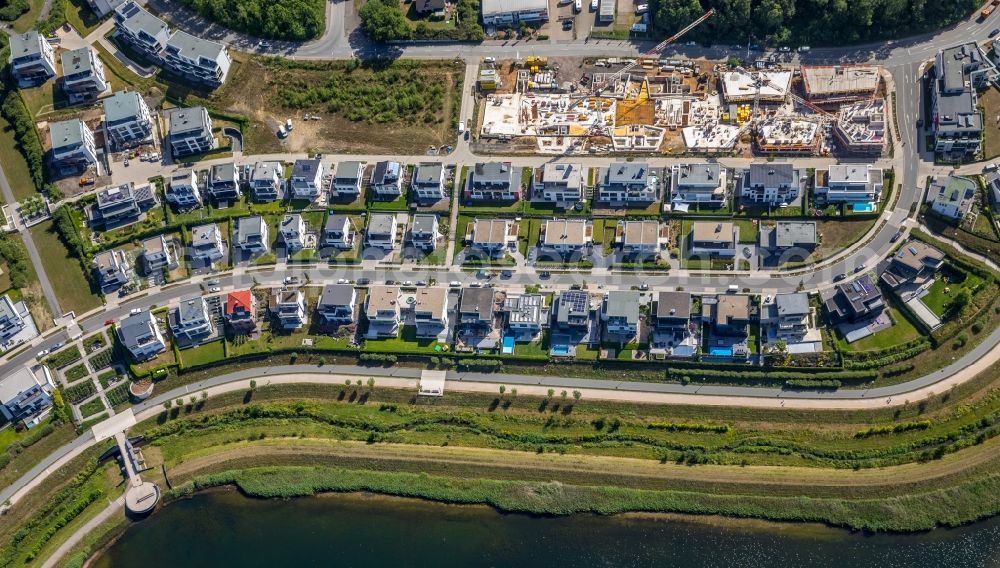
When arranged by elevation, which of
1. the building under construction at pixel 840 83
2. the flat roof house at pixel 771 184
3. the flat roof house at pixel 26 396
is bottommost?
the flat roof house at pixel 26 396

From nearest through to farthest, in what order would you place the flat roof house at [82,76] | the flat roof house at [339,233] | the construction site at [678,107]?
the construction site at [678,107], the flat roof house at [339,233], the flat roof house at [82,76]

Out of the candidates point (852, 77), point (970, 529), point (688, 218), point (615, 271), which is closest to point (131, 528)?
point (615, 271)

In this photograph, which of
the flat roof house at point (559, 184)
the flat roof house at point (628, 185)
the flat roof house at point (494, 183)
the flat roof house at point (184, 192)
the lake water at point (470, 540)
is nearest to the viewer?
the lake water at point (470, 540)

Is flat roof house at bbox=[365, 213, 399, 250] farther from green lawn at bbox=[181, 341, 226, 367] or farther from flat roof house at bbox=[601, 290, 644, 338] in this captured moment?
flat roof house at bbox=[601, 290, 644, 338]

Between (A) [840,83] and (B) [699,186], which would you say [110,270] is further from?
(A) [840,83]

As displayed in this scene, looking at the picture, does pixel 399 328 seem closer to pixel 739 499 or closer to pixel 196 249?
pixel 196 249

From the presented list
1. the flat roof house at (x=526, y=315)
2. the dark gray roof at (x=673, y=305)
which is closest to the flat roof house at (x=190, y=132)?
the flat roof house at (x=526, y=315)

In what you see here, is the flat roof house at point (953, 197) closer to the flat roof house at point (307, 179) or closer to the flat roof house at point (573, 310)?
the flat roof house at point (573, 310)
